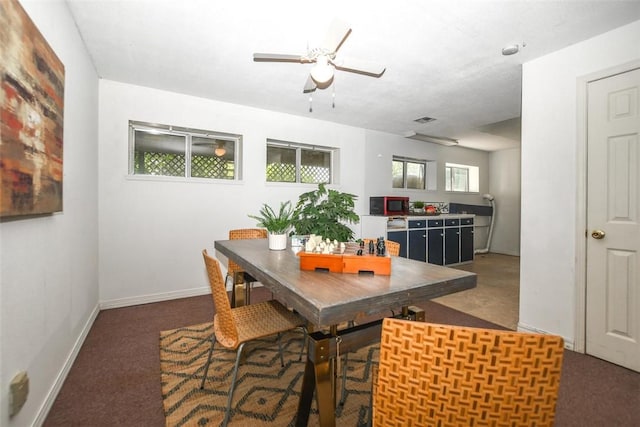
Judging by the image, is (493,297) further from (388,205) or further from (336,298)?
(336,298)

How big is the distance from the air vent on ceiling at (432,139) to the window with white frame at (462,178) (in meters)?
0.58

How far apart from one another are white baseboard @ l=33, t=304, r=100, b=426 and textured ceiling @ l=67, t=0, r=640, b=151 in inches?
93.1

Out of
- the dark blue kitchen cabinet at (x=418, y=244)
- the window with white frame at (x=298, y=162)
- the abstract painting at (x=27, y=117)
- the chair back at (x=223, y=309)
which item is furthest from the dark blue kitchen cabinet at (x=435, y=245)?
the abstract painting at (x=27, y=117)

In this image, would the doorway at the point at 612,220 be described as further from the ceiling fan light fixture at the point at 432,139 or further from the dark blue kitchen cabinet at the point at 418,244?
the ceiling fan light fixture at the point at 432,139

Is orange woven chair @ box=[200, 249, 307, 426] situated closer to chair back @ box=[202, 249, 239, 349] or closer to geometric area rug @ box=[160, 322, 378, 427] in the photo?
chair back @ box=[202, 249, 239, 349]

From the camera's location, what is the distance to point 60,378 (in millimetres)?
1772

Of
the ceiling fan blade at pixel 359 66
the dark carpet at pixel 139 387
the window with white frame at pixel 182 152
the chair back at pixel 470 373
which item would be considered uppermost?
the ceiling fan blade at pixel 359 66

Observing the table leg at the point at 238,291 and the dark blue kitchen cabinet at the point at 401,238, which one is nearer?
the table leg at the point at 238,291

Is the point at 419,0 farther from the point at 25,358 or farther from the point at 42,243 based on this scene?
the point at 25,358

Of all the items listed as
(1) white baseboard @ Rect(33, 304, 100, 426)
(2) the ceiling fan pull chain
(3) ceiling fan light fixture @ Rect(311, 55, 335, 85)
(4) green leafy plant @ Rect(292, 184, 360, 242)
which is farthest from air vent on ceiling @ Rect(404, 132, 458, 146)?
(1) white baseboard @ Rect(33, 304, 100, 426)

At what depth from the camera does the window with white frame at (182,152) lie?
11.1 feet

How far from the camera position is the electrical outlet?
1.20m

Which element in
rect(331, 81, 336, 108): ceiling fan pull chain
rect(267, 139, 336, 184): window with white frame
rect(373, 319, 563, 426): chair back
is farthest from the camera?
rect(267, 139, 336, 184): window with white frame

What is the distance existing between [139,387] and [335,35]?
2405 millimetres
